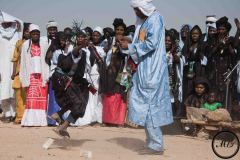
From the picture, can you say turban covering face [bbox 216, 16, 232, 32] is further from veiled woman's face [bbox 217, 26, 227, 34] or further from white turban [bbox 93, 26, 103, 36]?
white turban [bbox 93, 26, 103, 36]

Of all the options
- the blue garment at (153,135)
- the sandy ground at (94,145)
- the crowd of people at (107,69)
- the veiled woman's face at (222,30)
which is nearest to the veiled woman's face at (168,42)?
the crowd of people at (107,69)

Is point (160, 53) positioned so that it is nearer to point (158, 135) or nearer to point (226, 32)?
point (158, 135)

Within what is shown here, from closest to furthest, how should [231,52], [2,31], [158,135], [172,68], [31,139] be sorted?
1. [158,135]
2. [31,139]
3. [231,52]
4. [172,68]
5. [2,31]

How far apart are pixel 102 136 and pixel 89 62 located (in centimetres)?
193

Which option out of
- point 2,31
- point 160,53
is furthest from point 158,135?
point 2,31

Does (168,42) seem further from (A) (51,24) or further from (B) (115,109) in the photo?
(A) (51,24)

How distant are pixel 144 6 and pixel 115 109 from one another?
3936mm

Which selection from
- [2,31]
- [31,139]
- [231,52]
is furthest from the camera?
[2,31]

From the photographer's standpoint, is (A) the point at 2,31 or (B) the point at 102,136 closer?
(B) the point at 102,136

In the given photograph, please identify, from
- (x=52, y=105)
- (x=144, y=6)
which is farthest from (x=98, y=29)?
(x=144, y=6)

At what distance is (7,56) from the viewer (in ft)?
37.4

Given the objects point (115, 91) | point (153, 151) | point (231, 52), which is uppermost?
point (231, 52)

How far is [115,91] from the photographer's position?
34.4 feet

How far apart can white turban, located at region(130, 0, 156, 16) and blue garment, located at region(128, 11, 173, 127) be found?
7 centimetres
